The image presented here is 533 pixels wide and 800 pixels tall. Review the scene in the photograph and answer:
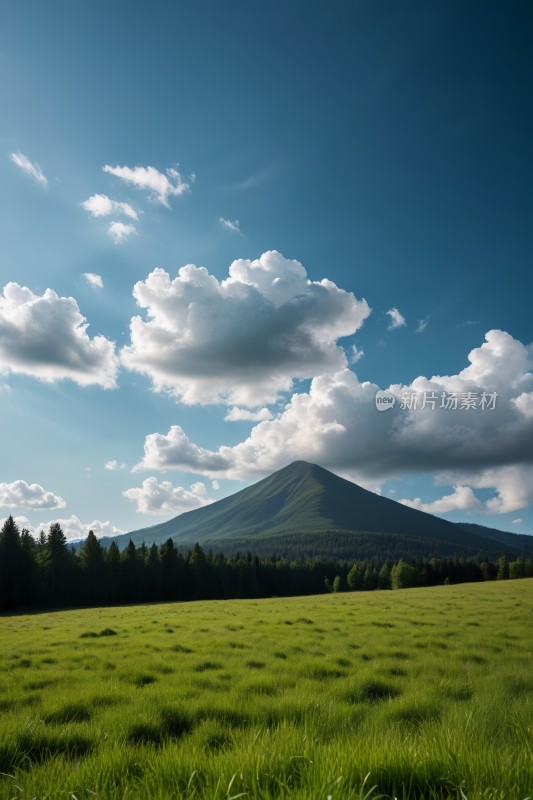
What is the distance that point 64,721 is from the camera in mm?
7086

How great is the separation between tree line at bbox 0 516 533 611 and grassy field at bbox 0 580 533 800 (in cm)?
6998

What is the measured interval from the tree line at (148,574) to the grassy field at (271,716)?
70.0 m

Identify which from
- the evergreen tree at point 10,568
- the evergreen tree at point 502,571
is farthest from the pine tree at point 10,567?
the evergreen tree at point 502,571

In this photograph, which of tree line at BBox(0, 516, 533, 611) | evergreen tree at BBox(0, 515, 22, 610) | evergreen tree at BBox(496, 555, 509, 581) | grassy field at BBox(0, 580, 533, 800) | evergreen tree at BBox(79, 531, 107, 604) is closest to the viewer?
grassy field at BBox(0, 580, 533, 800)

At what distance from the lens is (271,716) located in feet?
22.8

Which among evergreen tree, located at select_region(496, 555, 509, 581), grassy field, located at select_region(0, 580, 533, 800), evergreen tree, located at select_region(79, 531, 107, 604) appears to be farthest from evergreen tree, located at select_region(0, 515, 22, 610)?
evergreen tree, located at select_region(496, 555, 509, 581)

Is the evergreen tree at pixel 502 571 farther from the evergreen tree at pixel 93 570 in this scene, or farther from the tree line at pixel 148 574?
the evergreen tree at pixel 93 570

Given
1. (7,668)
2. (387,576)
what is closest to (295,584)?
(387,576)

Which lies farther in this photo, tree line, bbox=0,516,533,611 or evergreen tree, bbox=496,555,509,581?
evergreen tree, bbox=496,555,509,581

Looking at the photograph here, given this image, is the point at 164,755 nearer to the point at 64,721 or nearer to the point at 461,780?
the point at 461,780

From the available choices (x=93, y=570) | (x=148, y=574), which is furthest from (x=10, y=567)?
(x=148, y=574)

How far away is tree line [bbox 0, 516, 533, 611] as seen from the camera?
75312 mm

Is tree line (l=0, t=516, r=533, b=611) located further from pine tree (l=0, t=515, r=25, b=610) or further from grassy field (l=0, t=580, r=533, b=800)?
grassy field (l=0, t=580, r=533, b=800)

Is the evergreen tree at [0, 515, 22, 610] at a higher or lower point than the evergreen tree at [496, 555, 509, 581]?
higher
